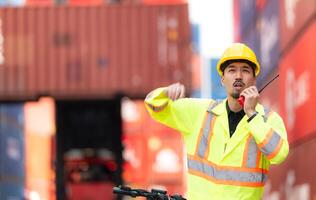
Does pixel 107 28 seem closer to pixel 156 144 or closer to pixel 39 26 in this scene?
pixel 39 26

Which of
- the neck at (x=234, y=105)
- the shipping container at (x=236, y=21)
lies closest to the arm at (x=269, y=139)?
the neck at (x=234, y=105)

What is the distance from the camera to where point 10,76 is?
58.1 feet

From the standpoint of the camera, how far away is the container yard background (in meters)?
7.80

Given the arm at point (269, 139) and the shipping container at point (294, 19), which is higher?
the shipping container at point (294, 19)

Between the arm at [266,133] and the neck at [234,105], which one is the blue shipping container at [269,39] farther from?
the arm at [266,133]

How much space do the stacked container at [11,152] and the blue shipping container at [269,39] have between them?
53.4 ft

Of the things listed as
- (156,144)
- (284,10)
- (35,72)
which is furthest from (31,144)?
(284,10)

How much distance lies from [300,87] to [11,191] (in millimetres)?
21878

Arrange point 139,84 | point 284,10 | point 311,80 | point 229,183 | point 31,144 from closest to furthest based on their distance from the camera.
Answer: point 229,183, point 311,80, point 284,10, point 139,84, point 31,144

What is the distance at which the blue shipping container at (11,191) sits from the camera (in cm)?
→ 2731

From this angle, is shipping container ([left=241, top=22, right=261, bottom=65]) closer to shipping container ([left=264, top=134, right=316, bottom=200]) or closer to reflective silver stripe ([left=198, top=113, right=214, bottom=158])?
shipping container ([left=264, top=134, right=316, bottom=200])

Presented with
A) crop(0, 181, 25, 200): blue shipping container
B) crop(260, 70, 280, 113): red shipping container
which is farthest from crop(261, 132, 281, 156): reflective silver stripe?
crop(0, 181, 25, 200): blue shipping container

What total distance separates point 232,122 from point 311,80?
2.61 m

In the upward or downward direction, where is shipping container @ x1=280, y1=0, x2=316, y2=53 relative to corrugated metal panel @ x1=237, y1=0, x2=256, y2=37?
downward
